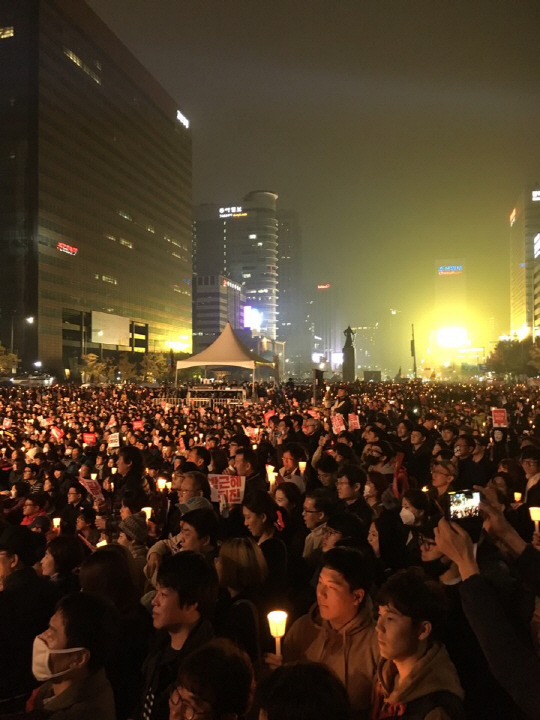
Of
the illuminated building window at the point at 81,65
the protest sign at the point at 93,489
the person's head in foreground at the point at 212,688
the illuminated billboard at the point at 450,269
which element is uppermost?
the illuminated building window at the point at 81,65

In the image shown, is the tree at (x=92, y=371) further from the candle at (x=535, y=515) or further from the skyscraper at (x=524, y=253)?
the skyscraper at (x=524, y=253)

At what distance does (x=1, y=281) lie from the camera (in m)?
72.9

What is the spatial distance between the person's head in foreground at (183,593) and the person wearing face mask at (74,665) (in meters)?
0.25

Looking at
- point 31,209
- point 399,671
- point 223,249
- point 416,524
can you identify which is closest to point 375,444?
point 416,524

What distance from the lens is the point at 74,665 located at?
2.46 metres

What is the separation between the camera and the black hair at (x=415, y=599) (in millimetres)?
2432

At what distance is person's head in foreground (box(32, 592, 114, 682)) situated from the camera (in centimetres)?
246

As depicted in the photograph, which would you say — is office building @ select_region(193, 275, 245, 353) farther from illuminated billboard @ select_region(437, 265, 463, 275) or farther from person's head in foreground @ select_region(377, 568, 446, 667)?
person's head in foreground @ select_region(377, 568, 446, 667)

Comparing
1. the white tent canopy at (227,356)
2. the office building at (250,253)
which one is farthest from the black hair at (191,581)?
the office building at (250,253)

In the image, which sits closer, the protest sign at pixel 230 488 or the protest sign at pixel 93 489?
the protest sign at pixel 230 488

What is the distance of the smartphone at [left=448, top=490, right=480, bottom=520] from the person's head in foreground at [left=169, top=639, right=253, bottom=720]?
162cm

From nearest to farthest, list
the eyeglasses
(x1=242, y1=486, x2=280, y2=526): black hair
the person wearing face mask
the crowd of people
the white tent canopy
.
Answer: the eyeglasses, the crowd of people, the person wearing face mask, (x1=242, y1=486, x2=280, y2=526): black hair, the white tent canopy

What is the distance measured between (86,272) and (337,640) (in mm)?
84835

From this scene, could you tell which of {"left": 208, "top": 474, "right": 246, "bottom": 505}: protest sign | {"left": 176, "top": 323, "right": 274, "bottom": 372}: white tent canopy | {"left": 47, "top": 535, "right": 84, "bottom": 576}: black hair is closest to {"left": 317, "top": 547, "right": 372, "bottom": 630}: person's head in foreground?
{"left": 47, "top": 535, "right": 84, "bottom": 576}: black hair
